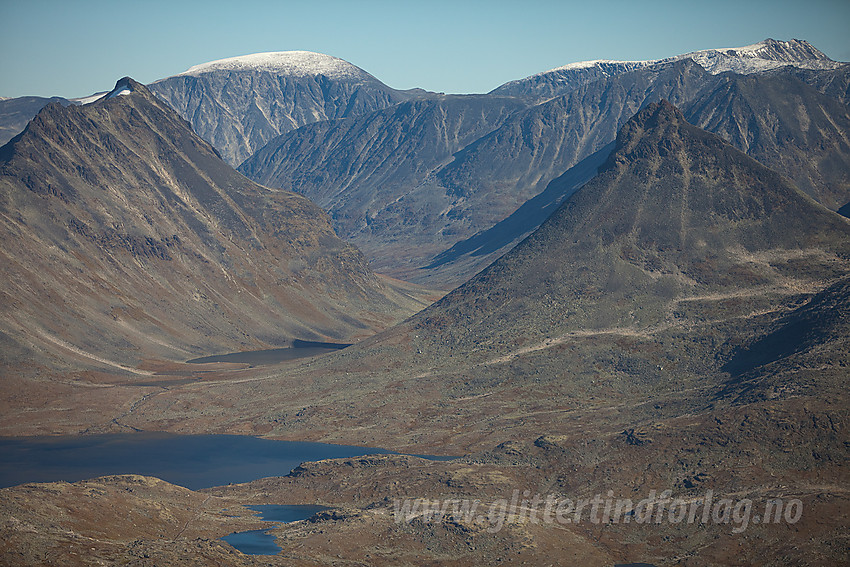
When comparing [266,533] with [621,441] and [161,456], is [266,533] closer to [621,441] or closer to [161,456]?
[621,441]

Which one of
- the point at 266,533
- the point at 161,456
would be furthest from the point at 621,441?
the point at 161,456

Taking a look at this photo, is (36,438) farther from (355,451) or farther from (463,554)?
(463,554)

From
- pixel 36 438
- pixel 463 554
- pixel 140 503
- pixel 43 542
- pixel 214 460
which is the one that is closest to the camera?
pixel 43 542

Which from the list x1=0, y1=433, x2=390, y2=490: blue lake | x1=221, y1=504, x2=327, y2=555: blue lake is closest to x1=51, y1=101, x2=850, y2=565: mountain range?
x1=221, y1=504, x2=327, y2=555: blue lake

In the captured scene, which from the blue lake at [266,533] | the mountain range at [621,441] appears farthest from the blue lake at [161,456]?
the blue lake at [266,533]

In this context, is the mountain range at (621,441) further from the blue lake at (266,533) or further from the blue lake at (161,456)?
the blue lake at (161,456)

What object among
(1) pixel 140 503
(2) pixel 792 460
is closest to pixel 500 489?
(2) pixel 792 460
